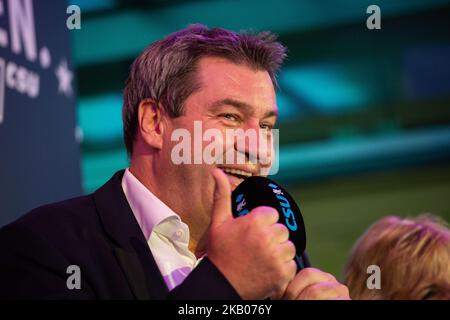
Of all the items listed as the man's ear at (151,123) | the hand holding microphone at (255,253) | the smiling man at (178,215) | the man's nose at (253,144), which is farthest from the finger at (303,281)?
the man's ear at (151,123)

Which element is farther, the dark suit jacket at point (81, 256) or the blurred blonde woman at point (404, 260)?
the blurred blonde woman at point (404, 260)

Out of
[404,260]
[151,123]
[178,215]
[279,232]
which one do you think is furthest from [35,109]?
[404,260]

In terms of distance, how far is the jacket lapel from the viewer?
4.19 feet

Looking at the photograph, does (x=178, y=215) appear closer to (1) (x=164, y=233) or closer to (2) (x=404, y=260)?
(1) (x=164, y=233)

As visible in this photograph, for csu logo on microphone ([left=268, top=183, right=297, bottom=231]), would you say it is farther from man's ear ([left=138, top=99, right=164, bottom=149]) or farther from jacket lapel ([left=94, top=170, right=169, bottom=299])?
man's ear ([left=138, top=99, right=164, bottom=149])

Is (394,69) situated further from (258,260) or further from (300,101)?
(258,260)

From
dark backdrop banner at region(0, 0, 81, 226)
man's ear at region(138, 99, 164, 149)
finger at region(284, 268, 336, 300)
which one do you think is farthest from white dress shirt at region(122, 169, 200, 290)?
dark backdrop banner at region(0, 0, 81, 226)

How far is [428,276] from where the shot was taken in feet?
6.00

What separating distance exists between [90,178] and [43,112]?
5.74 metres

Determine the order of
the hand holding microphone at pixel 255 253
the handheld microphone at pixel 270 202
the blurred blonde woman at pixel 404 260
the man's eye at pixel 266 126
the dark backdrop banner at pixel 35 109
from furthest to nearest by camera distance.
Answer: the blurred blonde woman at pixel 404 260 < the dark backdrop banner at pixel 35 109 < the man's eye at pixel 266 126 < the handheld microphone at pixel 270 202 < the hand holding microphone at pixel 255 253

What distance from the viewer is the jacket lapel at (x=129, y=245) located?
4.19 ft

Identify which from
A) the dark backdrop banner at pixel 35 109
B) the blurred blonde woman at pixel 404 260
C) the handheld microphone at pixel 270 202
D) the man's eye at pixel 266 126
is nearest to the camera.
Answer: the handheld microphone at pixel 270 202

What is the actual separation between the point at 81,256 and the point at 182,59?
0.53 m

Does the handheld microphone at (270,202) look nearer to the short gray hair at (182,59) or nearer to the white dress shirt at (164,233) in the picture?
the white dress shirt at (164,233)
